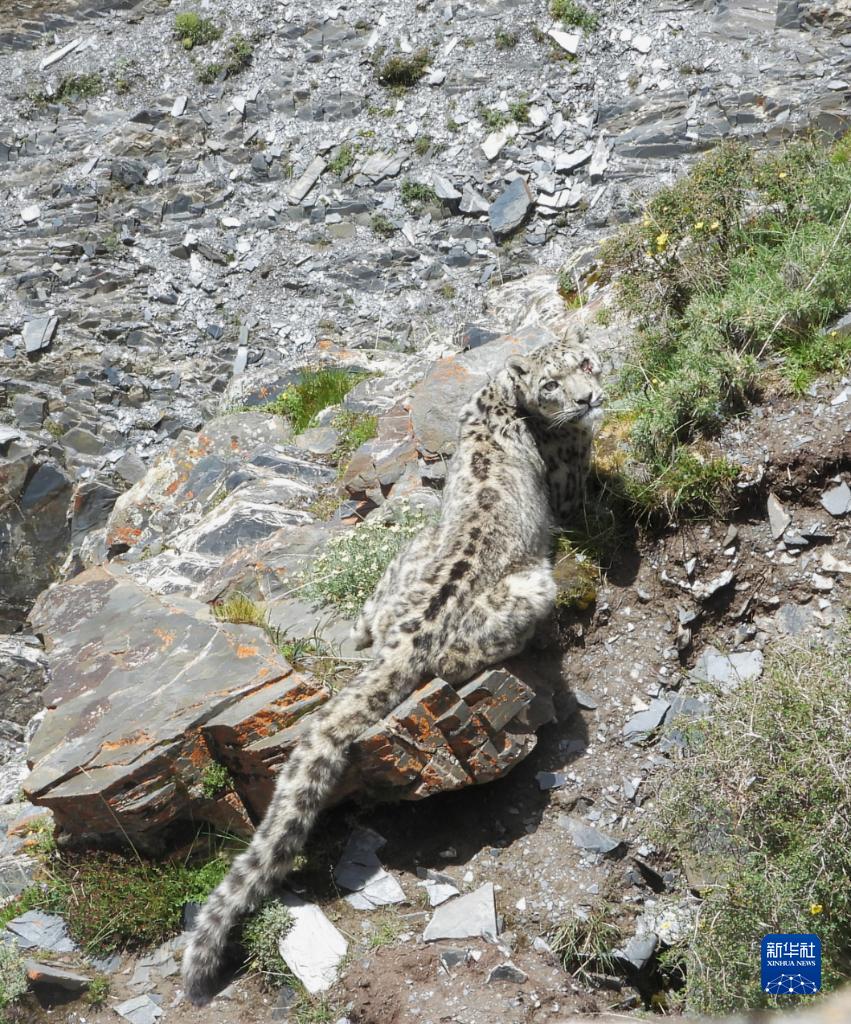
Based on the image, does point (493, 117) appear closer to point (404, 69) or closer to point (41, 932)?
point (404, 69)

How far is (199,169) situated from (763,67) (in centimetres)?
1357

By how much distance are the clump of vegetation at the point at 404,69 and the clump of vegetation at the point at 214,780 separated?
20.2m

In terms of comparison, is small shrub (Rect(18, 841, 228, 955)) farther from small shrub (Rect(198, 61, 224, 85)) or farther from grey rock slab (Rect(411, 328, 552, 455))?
small shrub (Rect(198, 61, 224, 85))

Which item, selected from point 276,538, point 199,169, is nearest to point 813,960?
point 276,538

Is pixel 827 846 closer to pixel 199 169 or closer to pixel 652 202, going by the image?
pixel 652 202

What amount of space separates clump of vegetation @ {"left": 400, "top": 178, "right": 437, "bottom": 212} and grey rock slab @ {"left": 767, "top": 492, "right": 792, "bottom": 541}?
1457 centimetres

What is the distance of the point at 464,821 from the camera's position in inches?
361

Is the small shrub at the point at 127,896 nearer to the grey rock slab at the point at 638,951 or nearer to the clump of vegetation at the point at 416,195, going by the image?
the grey rock slab at the point at 638,951

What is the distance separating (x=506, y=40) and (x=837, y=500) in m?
17.7

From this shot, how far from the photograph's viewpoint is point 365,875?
8609mm

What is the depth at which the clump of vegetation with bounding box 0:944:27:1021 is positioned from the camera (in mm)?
8125

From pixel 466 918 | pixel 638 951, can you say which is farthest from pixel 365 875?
pixel 638 951

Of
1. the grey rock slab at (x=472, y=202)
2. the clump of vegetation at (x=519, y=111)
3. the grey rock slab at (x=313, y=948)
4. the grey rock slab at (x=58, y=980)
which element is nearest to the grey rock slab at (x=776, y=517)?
the grey rock slab at (x=313, y=948)

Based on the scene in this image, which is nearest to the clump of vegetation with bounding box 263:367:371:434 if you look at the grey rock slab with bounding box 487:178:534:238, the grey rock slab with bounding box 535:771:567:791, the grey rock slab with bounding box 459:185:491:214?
the grey rock slab with bounding box 487:178:534:238
